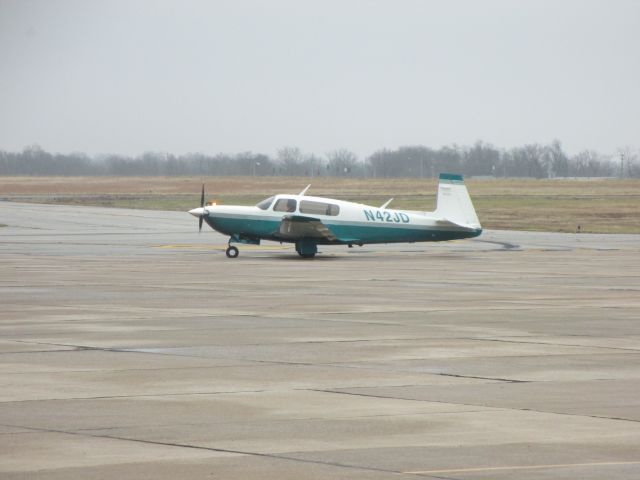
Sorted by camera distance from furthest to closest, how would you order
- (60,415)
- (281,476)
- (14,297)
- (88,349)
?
(14,297) < (88,349) < (60,415) < (281,476)

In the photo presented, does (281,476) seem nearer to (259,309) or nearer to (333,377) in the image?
(333,377)

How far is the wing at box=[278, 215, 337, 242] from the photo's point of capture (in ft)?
114

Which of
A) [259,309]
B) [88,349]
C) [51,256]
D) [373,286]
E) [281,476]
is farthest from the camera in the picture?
[51,256]

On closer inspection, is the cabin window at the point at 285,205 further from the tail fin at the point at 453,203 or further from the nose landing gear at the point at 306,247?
the tail fin at the point at 453,203

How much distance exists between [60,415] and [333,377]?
3.36 meters

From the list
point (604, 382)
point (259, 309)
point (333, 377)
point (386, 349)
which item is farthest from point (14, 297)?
point (604, 382)

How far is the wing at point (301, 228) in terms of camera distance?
3469 centimetres

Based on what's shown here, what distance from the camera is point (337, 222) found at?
116ft

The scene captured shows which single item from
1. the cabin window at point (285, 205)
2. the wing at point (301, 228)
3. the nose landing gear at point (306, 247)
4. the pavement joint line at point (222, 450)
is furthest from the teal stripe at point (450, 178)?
the pavement joint line at point (222, 450)

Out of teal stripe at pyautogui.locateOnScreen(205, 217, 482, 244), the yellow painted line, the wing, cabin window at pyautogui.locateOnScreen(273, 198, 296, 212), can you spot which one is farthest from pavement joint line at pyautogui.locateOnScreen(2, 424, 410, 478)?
cabin window at pyautogui.locateOnScreen(273, 198, 296, 212)

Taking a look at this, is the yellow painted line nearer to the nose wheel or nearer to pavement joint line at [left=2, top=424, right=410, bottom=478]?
pavement joint line at [left=2, top=424, right=410, bottom=478]

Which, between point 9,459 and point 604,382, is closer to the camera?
point 9,459

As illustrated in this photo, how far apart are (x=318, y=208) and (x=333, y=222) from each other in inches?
24.4

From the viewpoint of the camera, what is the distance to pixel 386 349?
15.0 meters
